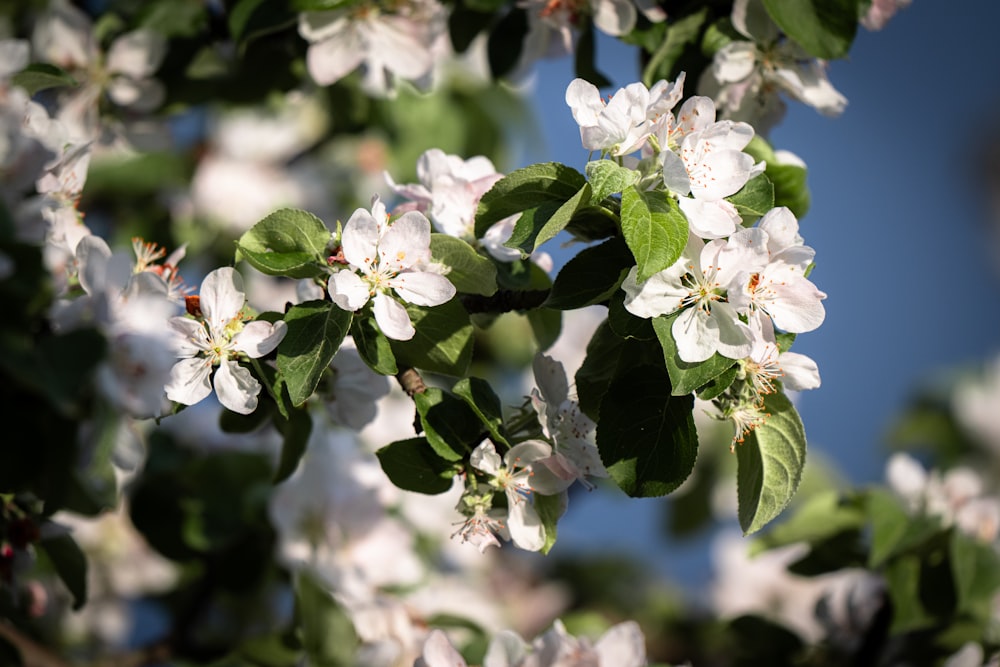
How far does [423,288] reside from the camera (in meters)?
0.72

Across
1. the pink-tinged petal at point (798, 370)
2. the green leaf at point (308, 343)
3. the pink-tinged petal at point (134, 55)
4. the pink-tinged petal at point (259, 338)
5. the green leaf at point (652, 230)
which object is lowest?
the pink-tinged petal at point (134, 55)

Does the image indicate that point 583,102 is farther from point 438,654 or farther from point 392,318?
point 438,654

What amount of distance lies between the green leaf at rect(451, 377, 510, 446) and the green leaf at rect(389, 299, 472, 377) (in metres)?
0.02

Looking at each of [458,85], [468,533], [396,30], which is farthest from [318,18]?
[458,85]

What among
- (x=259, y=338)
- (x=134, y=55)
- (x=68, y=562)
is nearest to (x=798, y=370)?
(x=259, y=338)

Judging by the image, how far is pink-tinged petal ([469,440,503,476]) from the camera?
734 mm

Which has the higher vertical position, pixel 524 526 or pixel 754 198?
pixel 754 198

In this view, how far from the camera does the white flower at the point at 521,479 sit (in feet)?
2.40

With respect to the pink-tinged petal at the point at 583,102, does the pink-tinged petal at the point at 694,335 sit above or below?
below

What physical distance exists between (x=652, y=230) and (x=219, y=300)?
0.99ft

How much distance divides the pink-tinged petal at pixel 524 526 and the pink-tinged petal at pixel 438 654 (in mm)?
112

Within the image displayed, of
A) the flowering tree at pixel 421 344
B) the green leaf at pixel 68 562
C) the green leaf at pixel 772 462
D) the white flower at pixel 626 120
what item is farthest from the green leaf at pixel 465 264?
the green leaf at pixel 68 562

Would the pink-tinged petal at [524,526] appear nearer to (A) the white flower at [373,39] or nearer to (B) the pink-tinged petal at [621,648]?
(B) the pink-tinged petal at [621,648]

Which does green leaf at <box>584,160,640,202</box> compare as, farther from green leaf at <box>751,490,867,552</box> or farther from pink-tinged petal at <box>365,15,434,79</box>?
green leaf at <box>751,490,867,552</box>
